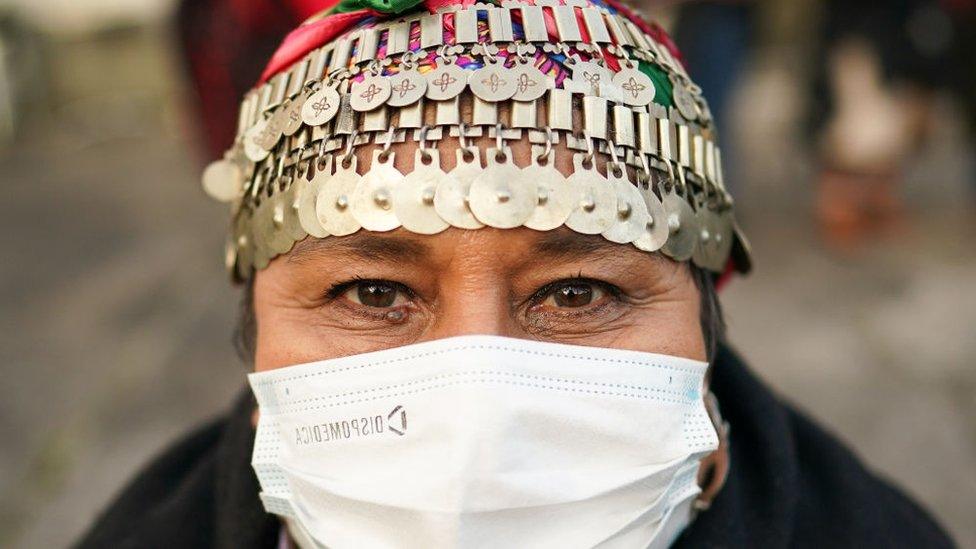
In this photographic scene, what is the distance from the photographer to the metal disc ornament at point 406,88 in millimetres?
1555

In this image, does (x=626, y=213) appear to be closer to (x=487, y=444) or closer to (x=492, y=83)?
(x=492, y=83)

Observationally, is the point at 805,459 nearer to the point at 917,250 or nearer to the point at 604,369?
the point at 604,369

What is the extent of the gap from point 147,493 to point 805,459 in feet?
5.28

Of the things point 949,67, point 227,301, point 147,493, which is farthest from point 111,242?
point 949,67

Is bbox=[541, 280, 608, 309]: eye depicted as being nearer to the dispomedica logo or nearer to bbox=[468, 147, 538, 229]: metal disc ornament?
bbox=[468, 147, 538, 229]: metal disc ornament

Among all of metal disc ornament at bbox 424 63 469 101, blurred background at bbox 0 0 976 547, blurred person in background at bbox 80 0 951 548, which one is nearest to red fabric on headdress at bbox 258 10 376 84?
blurred person in background at bbox 80 0 951 548

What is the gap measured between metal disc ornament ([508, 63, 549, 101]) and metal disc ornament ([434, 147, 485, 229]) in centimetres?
13

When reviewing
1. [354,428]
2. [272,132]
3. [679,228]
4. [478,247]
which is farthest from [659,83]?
[354,428]

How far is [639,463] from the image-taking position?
158 cm

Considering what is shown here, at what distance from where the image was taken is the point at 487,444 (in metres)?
1.44

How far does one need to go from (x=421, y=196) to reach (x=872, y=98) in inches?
165

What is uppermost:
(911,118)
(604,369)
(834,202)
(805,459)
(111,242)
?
(604,369)

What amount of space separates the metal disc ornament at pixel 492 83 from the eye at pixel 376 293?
1.18ft

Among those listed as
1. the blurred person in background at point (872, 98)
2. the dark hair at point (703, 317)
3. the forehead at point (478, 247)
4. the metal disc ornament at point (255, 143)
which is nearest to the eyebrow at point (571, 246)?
the forehead at point (478, 247)
